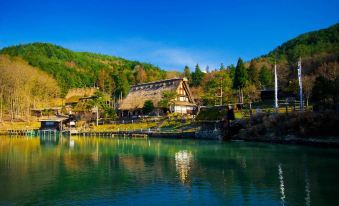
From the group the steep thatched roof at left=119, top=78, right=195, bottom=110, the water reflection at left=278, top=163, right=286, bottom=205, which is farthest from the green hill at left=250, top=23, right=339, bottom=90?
the water reflection at left=278, top=163, right=286, bottom=205

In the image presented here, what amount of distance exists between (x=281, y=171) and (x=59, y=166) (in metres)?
14.2

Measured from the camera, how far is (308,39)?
9712 cm

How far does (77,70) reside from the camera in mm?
123000

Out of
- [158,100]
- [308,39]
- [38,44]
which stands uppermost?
[38,44]

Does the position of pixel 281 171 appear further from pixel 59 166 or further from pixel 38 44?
pixel 38 44

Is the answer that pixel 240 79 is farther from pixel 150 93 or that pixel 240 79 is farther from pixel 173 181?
pixel 173 181

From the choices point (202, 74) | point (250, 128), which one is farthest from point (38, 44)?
point (250, 128)

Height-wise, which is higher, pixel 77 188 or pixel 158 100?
pixel 158 100

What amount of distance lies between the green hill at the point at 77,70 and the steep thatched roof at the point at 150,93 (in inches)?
528

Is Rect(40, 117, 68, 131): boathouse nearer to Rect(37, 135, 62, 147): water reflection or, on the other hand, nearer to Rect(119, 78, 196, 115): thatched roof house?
Rect(119, 78, 196, 115): thatched roof house

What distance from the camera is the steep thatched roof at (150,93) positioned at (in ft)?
204

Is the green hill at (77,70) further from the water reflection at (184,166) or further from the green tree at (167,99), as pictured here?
the water reflection at (184,166)

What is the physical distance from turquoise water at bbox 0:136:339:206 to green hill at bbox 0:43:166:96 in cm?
5952

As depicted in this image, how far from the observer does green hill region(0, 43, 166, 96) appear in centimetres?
8921
